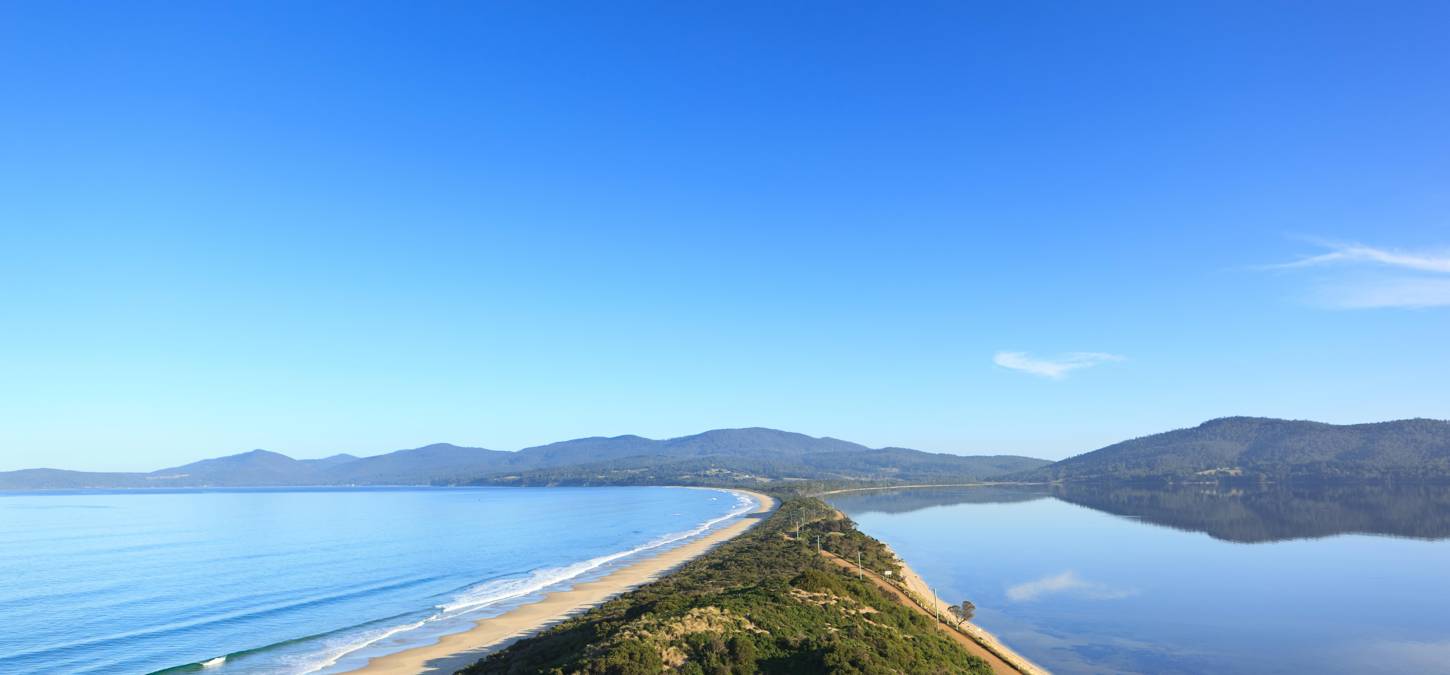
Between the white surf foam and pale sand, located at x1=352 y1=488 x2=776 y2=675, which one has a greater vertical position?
pale sand, located at x1=352 y1=488 x2=776 y2=675

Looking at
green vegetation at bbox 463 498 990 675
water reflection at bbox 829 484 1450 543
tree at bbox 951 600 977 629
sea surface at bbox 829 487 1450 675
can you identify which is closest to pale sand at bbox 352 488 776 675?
green vegetation at bbox 463 498 990 675

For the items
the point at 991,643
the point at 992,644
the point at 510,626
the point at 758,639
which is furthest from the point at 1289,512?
the point at 758,639

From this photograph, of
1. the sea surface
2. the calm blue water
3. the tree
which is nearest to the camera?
the calm blue water

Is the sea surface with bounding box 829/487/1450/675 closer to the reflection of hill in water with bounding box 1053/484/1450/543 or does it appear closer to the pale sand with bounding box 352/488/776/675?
the reflection of hill in water with bounding box 1053/484/1450/543

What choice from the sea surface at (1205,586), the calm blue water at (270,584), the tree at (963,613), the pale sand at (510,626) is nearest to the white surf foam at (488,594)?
the calm blue water at (270,584)

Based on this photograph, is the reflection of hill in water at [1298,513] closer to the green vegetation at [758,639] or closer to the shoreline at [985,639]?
the shoreline at [985,639]
